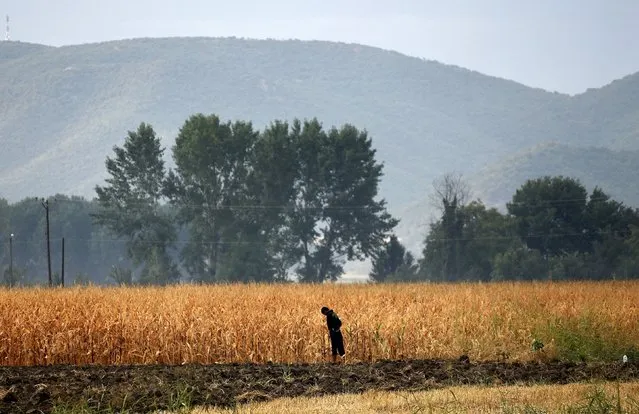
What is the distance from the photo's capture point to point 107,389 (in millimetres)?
16953

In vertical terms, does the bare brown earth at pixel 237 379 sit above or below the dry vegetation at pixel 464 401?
above

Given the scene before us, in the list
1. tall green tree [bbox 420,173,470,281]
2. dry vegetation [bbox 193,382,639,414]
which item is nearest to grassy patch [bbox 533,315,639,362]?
dry vegetation [bbox 193,382,639,414]

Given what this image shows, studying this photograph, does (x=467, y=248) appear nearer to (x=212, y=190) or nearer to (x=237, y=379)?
(x=212, y=190)

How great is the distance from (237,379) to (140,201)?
257 feet

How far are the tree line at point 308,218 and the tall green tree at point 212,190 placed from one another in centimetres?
10

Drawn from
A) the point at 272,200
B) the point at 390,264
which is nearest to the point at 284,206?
the point at 272,200

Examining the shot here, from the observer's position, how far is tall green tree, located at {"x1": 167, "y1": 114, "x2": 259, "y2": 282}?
90.9 metres

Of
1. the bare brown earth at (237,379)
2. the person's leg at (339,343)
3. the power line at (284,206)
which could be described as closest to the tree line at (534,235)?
the power line at (284,206)

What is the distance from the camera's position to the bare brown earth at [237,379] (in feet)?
53.0

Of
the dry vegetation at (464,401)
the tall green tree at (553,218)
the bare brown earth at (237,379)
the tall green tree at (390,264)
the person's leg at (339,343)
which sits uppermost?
the tall green tree at (553,218)

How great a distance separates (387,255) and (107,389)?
8295 centimetres

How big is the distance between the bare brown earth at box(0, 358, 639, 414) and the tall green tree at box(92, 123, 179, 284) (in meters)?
69.6

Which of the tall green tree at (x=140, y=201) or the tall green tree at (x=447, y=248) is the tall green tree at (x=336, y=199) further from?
the tall green tree at (x=140, y=201)

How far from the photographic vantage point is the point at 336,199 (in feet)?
314
